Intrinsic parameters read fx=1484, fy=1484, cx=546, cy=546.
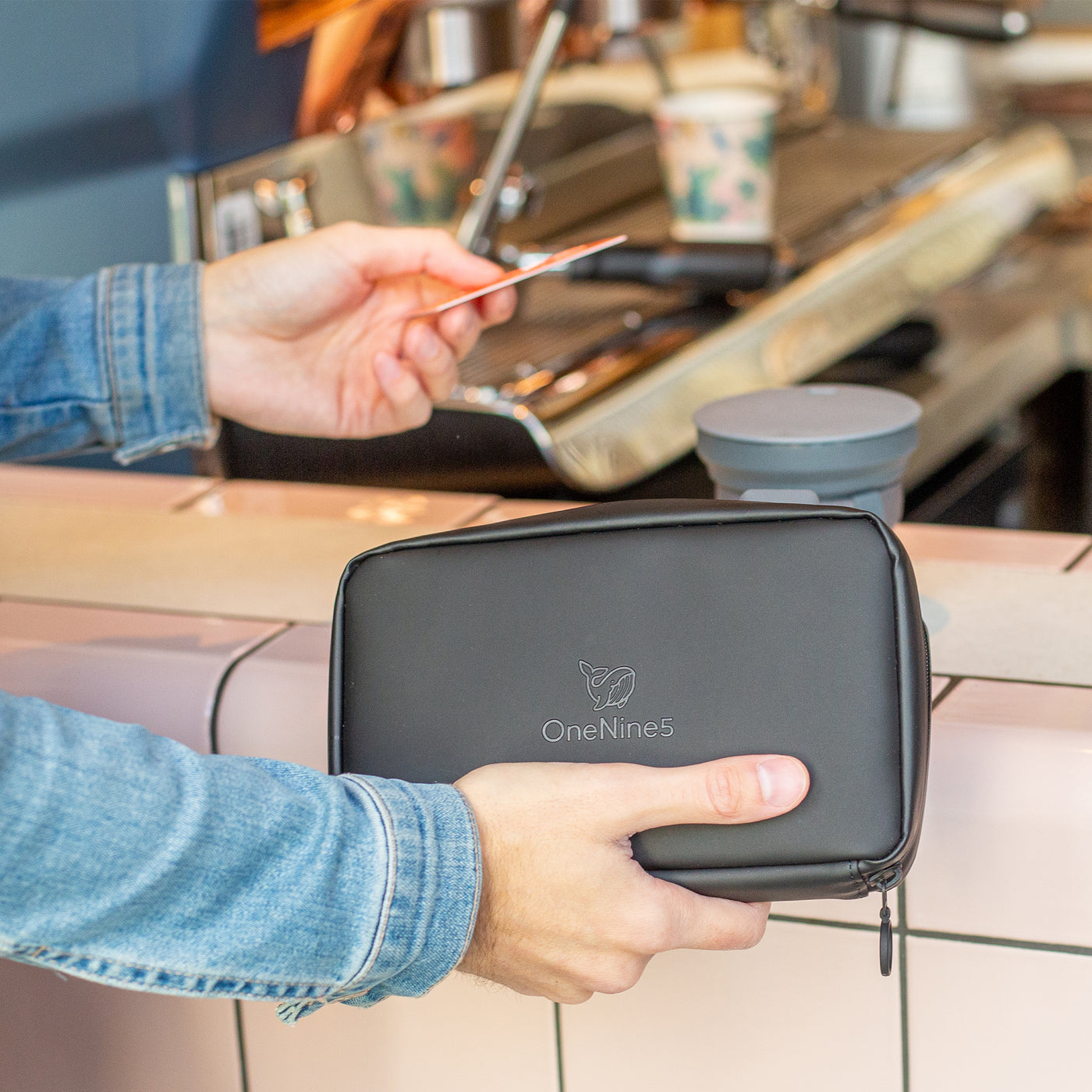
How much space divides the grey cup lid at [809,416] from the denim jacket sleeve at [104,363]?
1.18 feet

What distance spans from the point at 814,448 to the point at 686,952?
232mm

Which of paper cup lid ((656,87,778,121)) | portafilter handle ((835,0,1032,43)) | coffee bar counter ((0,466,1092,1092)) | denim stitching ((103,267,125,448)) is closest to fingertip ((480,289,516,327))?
coffee bar counter ((0,466,1092,1092))

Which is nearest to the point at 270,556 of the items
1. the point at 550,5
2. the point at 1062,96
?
the point at 550,5

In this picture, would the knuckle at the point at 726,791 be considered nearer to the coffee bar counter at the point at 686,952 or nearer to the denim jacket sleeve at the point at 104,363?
the coffee bar counter at the point at 686,952

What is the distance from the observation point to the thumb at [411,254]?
0.87 meters

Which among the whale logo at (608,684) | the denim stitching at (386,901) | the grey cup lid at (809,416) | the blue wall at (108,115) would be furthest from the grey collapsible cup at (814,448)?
the blue wall at (108,115)

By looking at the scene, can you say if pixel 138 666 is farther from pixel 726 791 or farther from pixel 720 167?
pixel 720 167

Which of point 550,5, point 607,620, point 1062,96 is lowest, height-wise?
point 1062,96

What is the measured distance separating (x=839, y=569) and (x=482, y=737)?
0.15 m

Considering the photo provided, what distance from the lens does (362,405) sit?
0.94 m

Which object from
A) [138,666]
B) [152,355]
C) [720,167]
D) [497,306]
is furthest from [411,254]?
[720,167]

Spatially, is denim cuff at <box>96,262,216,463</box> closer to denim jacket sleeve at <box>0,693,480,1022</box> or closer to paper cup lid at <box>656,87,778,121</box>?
A: denim jacket sleeve at <box>0,693,480,1022</box>

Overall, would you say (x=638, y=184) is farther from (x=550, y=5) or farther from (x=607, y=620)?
(x=607, y=620)

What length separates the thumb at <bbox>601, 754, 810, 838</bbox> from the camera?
52cm
